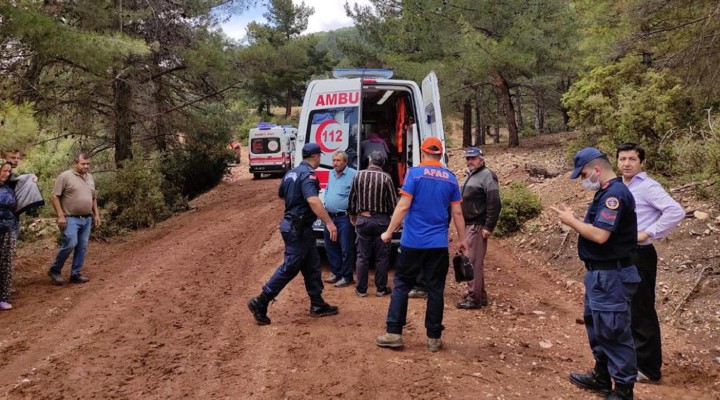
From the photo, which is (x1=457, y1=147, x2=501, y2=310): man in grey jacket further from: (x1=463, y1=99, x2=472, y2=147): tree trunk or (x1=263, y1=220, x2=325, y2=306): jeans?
(x1=463, y1=99, x2=472, y2=147): tree trunk

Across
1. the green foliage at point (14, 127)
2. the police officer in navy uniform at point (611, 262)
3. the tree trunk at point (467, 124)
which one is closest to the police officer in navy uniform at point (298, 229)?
the police officer in navy uniform at point (611, 262)

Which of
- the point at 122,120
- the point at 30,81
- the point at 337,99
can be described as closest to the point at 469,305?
the point at 337,99

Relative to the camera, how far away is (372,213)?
5.62 meters

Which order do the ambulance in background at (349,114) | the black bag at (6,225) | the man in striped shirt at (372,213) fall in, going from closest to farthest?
the black bag at (6,225), the man in striped shirt at (372,213), the ambulance in background at (349,114)

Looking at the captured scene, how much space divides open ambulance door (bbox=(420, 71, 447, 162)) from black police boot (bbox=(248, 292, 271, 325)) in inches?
123

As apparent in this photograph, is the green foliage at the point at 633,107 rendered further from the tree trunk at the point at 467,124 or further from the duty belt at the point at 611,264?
→ the tree trunk at the point at 467,124

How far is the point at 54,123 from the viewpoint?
1077 centimetres

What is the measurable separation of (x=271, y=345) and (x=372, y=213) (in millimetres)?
1887

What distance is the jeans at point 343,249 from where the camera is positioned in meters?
6.22

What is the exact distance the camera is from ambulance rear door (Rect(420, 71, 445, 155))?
6527 millimetres

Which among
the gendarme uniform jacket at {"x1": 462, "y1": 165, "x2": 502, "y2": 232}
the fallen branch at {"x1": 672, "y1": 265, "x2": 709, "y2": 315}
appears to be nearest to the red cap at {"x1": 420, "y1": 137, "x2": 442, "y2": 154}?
the gendarme uniform jacket at {"x1": 462, "y1": 165, "x2": 502, "y2": 232}

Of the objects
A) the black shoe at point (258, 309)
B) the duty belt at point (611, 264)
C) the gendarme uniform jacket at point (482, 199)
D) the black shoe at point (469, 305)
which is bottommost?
the black shoe at point (469, 305)

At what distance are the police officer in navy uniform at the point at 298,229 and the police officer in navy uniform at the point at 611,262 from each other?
7.41 ft

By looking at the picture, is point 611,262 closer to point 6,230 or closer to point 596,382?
point 596,382
